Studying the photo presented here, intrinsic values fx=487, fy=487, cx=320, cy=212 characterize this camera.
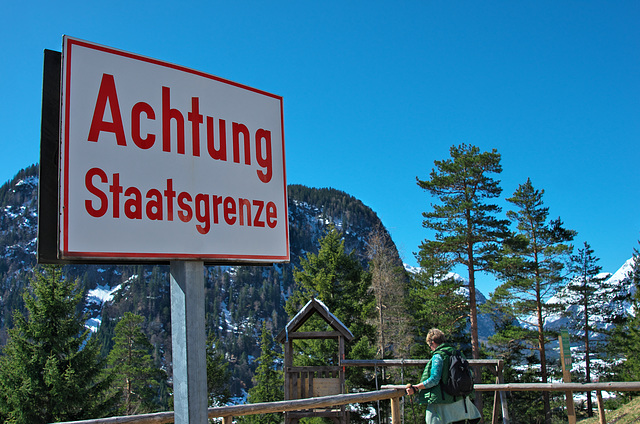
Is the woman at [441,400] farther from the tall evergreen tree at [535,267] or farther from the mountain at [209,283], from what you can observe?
the mountain at [209,283]

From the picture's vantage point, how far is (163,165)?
2.11 metres

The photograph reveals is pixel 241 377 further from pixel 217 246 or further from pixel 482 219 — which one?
pixel 217 246

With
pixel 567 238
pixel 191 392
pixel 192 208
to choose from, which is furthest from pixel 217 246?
pixel 567 238

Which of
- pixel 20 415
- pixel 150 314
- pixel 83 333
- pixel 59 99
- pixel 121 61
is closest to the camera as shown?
pixel 59 99

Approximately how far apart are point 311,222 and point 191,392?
18245 cm

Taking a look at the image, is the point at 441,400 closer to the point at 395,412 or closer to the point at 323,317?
the point at 395,412

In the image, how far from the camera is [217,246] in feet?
7.20

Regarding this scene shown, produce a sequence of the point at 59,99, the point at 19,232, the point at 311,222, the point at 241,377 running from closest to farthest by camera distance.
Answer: the point at 59,99, the point at 241,377, the point at 19,232, the point at 311,222

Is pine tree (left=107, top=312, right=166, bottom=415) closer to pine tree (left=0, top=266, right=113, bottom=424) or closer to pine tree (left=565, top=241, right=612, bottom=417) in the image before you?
pine tree (left=0, top=266, right=113, bottom=424)

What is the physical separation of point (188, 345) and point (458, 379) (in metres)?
3.26

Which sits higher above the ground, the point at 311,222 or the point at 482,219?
the point at 311,222

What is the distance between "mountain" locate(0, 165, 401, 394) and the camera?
11719cm

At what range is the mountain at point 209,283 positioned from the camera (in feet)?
384

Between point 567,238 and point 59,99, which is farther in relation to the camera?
point 567,238
